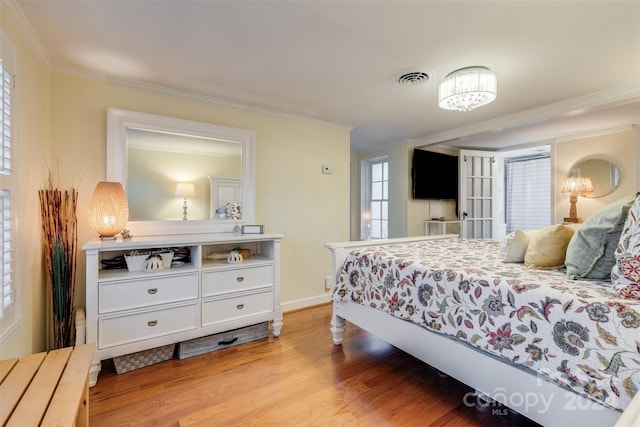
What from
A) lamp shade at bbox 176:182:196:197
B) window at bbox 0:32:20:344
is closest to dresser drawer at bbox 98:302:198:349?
window at bbox 0:32:20:344

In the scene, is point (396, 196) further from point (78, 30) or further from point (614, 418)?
point (78, 30)

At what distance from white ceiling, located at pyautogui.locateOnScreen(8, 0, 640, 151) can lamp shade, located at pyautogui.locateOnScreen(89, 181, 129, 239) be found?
0.89 meters

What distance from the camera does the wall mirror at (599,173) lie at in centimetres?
361

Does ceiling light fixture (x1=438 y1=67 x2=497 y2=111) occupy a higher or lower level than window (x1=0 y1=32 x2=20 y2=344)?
higher

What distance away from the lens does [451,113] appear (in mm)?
3135

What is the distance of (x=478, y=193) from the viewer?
4.71 m

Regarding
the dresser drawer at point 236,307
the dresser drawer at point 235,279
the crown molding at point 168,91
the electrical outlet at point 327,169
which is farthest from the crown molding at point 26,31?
the electrical outlet at point 327,169

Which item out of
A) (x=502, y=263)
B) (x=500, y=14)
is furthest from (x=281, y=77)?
(x=502, y=263)

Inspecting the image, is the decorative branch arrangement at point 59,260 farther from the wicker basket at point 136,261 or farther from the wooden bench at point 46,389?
the wooden bench at point 46,389

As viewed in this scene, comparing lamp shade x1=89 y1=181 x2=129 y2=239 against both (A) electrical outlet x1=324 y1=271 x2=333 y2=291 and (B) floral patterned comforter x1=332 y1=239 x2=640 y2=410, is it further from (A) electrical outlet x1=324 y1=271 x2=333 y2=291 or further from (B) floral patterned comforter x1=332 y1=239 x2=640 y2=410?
(A) electrical outlet x1=324 y1=271 x2=333 y2=291

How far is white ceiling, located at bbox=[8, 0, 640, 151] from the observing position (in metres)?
1.51

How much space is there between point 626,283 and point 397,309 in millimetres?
1092

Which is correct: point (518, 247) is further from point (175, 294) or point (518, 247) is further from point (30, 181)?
point (30, 181)

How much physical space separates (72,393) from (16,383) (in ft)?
0.83
